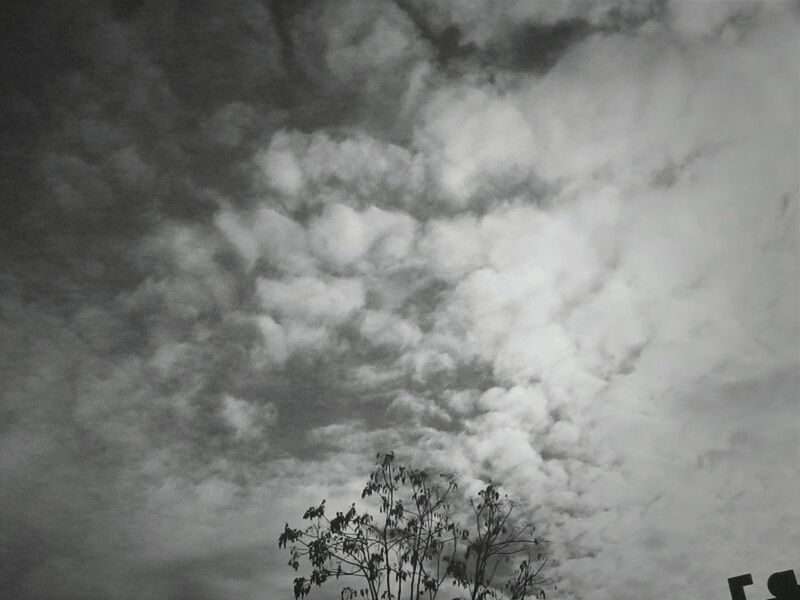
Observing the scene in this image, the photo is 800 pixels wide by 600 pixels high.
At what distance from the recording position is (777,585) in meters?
10.6

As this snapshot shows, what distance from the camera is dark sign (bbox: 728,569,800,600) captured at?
10.4 m

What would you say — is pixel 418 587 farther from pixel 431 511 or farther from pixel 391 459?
pixel 391 459

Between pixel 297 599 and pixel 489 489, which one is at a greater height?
pixel 489 489

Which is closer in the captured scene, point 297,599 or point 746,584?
point 746,584

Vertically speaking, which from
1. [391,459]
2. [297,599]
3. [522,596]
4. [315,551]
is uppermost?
[391,459]

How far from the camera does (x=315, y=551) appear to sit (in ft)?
51.7

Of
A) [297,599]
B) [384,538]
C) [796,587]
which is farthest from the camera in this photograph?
[384,538]

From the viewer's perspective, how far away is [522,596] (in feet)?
55.2

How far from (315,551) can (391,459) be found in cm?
345

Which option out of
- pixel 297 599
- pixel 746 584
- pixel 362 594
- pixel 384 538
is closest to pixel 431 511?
pixel 384 538

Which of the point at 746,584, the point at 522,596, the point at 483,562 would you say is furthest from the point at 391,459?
the point at 746,584

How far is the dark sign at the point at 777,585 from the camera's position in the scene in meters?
10.4

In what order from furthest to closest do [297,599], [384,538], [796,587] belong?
[384,538]
[297,599]
[796,587]

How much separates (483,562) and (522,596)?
1.84 m
